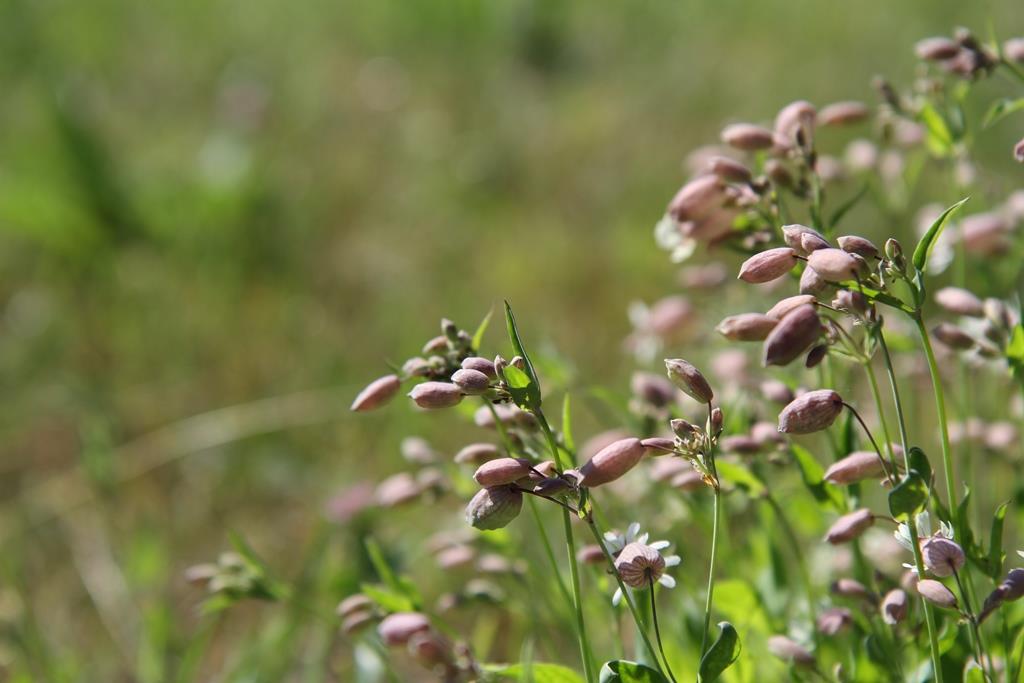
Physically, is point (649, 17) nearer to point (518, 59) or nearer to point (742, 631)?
point (518, 59)

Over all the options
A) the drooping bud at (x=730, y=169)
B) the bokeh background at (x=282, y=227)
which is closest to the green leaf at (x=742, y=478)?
the drooping bud at (x=730, y=169)

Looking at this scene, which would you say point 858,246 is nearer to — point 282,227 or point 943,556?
point 943,556

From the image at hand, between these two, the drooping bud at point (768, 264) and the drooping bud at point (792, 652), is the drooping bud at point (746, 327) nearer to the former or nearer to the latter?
the drooping bud at point (768, 264)

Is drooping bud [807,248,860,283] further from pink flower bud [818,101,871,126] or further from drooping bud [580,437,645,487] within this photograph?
pink flower bud [818,101,871,126]

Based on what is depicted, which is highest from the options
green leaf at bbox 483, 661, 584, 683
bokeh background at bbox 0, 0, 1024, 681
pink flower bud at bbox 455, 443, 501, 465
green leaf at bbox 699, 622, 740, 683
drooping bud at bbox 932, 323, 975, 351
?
bokeh background at bbox 0, 0, 1024, 681

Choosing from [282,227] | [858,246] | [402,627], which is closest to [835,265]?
[858,246]

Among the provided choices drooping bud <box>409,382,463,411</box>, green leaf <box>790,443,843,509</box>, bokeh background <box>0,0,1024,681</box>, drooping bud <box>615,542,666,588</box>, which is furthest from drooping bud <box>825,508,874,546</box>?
bokeh background <box>0,0,1024,681</box>

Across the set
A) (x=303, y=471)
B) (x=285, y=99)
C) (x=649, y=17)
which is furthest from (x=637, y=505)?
(x=649, y=17)
